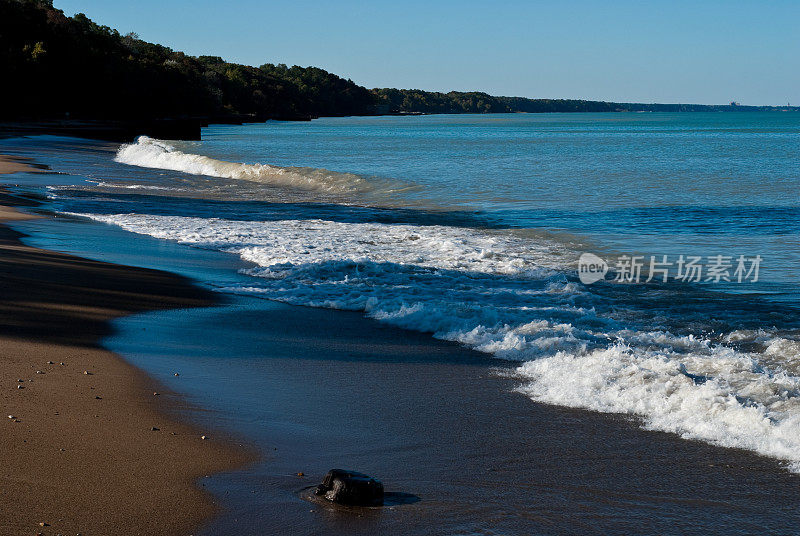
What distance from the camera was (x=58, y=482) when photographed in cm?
403

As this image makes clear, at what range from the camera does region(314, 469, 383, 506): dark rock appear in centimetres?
402

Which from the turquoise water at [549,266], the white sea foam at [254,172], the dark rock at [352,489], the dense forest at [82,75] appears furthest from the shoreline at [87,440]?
the dense forest at [82,75]

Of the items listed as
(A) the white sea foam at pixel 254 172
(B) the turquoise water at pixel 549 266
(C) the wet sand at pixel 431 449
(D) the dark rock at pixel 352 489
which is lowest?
(C) the wet sand at pixel 431 449

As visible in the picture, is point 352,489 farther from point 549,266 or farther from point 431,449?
point 549,266

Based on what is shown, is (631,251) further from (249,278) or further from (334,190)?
(334,190)

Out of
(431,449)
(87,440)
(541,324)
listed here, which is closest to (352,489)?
(431,449)

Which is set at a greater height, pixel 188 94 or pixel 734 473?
pixel 188 94

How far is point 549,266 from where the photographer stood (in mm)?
12258

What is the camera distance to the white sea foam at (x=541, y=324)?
5.63m

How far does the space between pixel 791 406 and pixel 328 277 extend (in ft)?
21.5

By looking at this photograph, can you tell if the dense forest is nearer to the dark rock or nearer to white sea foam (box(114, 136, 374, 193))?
white sea foam (box(114, 136, 374, 193))

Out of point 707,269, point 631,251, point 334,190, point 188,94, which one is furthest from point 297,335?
point 188,94

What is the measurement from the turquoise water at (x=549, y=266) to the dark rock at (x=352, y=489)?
2264 millimetres

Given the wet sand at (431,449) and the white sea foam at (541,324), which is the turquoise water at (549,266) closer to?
the white sea foam at (541,324)
